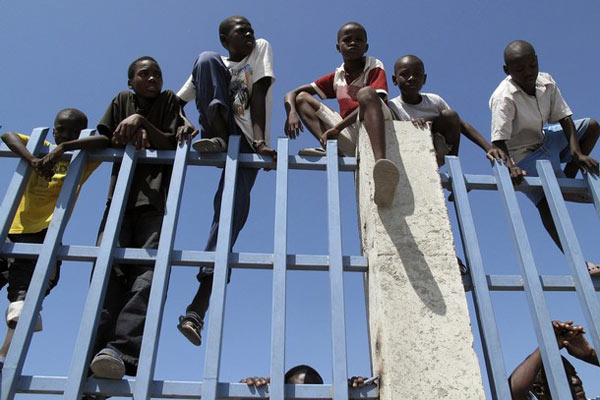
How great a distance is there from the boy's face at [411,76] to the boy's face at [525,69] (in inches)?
22.1

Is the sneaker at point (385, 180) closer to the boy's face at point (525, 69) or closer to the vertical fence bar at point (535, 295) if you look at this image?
the vertical fence bar at point (535, 295)

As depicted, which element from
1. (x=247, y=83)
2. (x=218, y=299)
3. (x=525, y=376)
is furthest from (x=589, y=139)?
(x=218, y=299)

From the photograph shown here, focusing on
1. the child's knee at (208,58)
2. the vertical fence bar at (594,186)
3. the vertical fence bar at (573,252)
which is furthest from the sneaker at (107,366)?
the vertical fence bar at (594,186)

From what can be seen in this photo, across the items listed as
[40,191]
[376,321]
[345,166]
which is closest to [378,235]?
[376,321]

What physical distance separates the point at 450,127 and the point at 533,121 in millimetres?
540

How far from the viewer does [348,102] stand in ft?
10.5

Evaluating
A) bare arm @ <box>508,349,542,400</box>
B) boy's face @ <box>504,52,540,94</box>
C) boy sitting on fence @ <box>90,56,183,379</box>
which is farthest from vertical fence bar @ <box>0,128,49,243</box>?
boy's face @ <box>504,52,540,94</box>

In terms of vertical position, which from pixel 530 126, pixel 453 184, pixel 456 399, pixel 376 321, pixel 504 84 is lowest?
pixel 456 399

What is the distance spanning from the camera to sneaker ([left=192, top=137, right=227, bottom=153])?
8.34 ft

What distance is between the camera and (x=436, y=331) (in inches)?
77.2

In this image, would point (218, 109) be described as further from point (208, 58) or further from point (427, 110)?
point (427, 110)

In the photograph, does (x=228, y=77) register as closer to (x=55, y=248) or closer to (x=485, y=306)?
(x=55, y=248)

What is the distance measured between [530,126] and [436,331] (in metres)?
1.76

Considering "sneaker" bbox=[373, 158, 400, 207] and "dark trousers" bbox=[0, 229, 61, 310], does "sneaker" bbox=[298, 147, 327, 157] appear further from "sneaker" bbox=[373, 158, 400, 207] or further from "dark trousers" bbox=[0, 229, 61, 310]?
"dark trousers" bbox=[0, 229, 61, 310]
